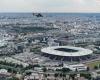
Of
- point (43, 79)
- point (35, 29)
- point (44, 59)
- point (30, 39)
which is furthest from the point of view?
point (35, 29)

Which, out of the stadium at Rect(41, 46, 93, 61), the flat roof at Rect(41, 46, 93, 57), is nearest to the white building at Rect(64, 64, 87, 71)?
the stadium at Rect(41, 46, 93, 61)

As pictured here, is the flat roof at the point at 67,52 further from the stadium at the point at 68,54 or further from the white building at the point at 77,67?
the white building at the point at 77,67

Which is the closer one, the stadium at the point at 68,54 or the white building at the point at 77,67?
the white building at the point at 77,67

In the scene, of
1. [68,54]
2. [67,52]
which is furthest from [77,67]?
[67,52]

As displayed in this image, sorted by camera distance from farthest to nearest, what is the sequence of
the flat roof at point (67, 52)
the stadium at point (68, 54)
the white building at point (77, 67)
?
the flat roof at point (67, 52)
the stadium at point (68, 54)
the white building at point (77, 67)

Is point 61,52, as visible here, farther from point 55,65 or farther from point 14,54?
point 14,54

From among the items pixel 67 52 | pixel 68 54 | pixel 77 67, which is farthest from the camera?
pixel 67 52

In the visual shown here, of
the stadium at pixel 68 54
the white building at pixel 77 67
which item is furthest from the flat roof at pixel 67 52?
the white building at pixel 77 67

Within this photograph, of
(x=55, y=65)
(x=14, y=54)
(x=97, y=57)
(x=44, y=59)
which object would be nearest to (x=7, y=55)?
(x=14, y=54)

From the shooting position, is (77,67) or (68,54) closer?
(77,67)

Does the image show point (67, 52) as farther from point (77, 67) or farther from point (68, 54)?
point (77, 67)

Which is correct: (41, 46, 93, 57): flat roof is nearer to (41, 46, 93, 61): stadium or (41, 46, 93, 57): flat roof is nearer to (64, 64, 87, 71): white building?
(41, 46, 93, 61): stadium
